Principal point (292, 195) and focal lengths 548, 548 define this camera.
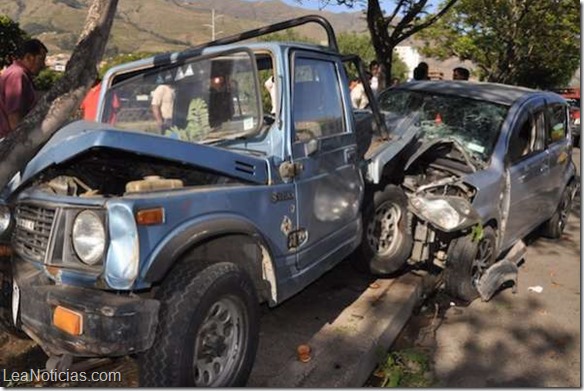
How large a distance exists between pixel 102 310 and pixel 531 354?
3.28 meters

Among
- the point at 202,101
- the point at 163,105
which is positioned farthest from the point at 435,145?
the point at 163,105

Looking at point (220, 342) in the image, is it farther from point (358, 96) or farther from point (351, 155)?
point (358, 96)

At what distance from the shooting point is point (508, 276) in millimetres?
5250

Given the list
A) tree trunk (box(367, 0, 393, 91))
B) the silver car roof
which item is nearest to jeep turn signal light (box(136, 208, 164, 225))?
the silver car roof

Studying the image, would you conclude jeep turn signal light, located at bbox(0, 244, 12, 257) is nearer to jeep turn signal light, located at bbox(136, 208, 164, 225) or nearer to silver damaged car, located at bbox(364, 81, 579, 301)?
jeep turn signal light, located at bbox(136, 208, 164, 225)

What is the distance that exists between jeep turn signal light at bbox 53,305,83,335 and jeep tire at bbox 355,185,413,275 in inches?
113

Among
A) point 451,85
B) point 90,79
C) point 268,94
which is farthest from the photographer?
point 451,85

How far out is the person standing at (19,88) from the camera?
5.16 metres

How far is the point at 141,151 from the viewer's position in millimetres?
2732

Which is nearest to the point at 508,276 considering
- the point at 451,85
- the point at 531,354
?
the point at 531,354

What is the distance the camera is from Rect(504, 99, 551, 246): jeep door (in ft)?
17.9

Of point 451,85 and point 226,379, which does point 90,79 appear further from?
point 451,85

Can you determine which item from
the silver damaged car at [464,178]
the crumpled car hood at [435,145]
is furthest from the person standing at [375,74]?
the crumpled car hood at [435,145]

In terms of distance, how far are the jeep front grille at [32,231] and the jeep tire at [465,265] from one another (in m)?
3.50
